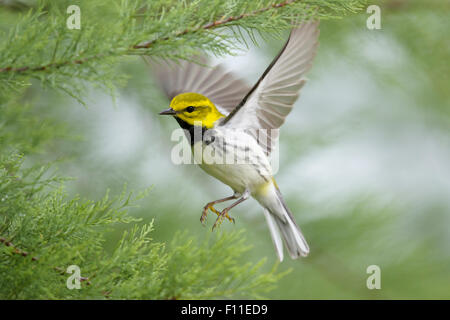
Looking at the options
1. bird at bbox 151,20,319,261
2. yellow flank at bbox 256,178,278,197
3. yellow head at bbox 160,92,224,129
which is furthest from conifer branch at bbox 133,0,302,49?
yellow flank at bbox 256,178,278,197

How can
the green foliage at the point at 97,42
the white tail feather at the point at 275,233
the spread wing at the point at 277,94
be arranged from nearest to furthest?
the green foliage at the point at 97,42
the spread wing at the point at 277,94
the white tail feather at the point at 275,233

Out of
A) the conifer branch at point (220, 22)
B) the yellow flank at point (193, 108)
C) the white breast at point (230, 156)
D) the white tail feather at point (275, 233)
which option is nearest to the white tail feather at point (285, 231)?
the white tail feather at point (275, 233)

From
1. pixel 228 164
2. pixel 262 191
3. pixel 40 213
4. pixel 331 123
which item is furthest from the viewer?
pixel 331 123

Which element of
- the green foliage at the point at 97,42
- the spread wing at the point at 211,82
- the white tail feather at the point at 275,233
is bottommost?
the white tail feather at the point at 275,233

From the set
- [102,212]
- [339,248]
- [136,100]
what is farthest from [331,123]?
[102,212]

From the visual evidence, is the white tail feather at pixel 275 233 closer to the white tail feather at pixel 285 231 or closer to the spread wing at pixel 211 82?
the white tail feather at pixel 285 231

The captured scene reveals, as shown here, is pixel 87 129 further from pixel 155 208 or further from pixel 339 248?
pixel 339 248

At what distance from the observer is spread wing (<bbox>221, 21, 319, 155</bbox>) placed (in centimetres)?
89

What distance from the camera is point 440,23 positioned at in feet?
4.84

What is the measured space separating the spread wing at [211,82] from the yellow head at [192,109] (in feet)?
0.74

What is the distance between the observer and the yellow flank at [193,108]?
3.13 ft

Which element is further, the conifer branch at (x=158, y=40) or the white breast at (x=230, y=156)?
the white breast at (x=230, y=156)

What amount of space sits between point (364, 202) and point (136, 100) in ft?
2.12

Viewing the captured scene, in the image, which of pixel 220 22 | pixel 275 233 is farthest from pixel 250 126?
pixel 220 22
